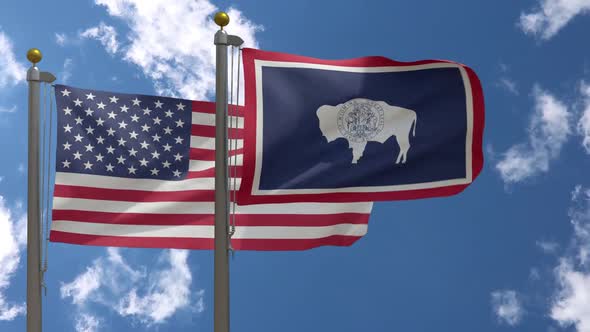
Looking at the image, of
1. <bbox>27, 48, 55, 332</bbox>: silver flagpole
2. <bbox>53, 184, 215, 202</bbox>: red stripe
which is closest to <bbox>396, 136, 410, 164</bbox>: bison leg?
<bbox>53, 184, 215, 202</bbox>: red stripe

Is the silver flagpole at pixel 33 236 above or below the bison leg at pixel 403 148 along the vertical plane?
below

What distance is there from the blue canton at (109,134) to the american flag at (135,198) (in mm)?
10

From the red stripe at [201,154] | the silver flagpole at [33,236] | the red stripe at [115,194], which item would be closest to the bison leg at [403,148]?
the red stripe at [201,154]

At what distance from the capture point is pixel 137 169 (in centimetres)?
966

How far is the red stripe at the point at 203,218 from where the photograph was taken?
368 inches

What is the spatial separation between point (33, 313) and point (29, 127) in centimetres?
186

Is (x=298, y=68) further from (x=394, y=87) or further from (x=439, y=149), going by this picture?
(x=439, y=149)

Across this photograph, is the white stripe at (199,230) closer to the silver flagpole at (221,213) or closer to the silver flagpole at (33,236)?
the silver flagpole at (33,236)

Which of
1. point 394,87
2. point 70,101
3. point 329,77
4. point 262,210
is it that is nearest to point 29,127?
point 70,101

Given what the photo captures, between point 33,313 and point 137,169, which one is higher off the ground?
point 137,169

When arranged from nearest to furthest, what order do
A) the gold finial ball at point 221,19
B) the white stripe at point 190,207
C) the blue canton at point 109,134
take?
the gold finial ball at point 221,19 < the white stripe at point 190,207 < the blue canton at point 109,134

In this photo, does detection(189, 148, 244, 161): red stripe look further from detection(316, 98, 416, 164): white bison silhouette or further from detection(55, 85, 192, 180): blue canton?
detection(316, 98, 416, 164): white bison silhouette

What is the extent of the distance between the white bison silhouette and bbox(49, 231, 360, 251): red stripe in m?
1.08

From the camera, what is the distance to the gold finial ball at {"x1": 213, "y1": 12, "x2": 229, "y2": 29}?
26.9ft
